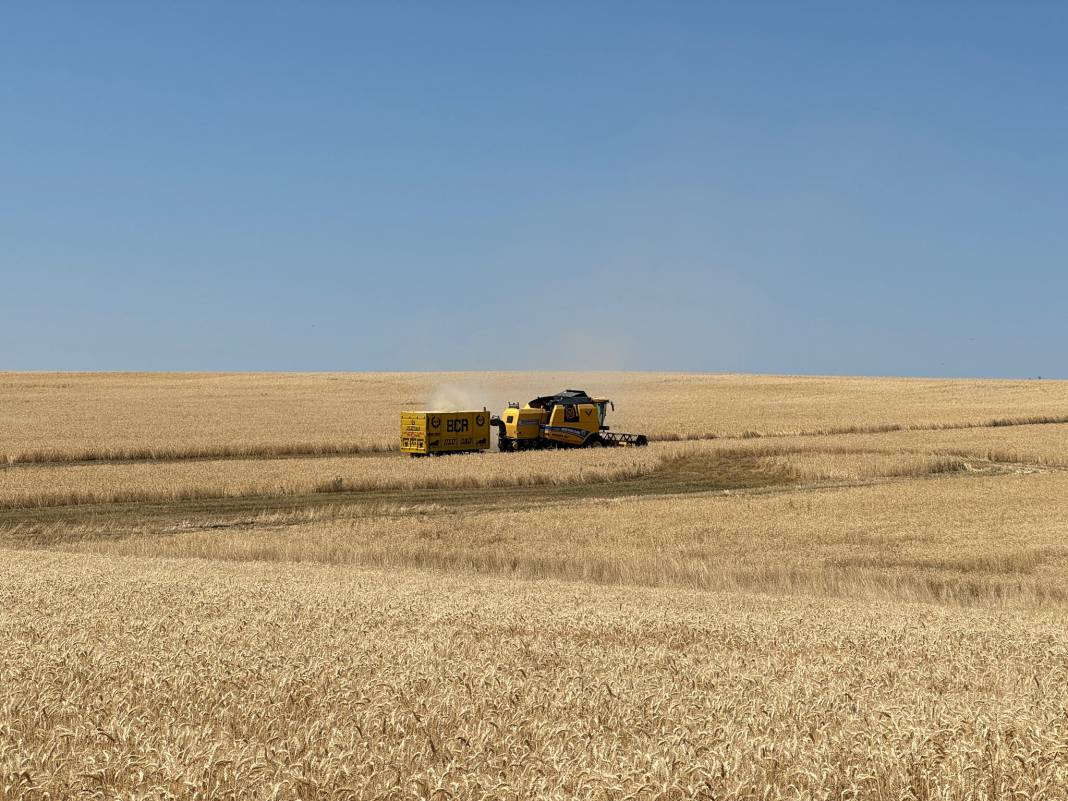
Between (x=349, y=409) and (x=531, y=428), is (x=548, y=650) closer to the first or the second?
(x=531, y=428)

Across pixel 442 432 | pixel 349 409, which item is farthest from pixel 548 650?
pixel 349 409

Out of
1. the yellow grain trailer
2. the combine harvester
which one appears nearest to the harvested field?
the yellow grain trailer

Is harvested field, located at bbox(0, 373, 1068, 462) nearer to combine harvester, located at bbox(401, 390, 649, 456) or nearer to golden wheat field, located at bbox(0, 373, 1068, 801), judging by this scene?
combine harvester, located at bbox(401, 390, 649, 456)

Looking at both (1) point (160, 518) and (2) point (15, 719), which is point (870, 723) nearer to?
(2) point (15, 719)

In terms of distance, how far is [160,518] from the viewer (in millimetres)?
27734

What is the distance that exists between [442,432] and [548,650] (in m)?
39.0

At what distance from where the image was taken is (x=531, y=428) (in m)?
49.0

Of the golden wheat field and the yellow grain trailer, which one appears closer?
the golden wheat field

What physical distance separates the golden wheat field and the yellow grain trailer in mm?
16253

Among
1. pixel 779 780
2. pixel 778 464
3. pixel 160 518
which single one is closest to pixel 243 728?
pixel 779 780

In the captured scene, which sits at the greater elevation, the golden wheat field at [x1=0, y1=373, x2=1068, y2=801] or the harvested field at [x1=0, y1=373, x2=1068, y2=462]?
the harvested field at [x1=0, y1=373, x2=1068, y2=462]

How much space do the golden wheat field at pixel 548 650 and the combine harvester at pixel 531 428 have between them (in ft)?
57.4

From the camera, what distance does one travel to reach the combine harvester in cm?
4691

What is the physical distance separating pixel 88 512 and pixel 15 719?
83.2ft
